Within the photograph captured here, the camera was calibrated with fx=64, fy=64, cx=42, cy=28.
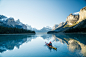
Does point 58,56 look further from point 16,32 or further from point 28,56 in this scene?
point 16,32

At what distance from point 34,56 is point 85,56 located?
1069 cm

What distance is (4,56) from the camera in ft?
46.9

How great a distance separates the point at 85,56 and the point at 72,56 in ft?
8.45

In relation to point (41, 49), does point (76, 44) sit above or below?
above

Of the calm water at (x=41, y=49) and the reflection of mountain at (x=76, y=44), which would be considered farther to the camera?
the reflection of mountain at (x=76, y=44)

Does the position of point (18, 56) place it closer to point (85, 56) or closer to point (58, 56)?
point (58, 56)

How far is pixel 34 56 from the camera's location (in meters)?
14.2

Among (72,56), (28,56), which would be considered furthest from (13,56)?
(72,56)

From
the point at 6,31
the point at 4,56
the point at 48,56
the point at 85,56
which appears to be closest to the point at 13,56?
the point at 4,56


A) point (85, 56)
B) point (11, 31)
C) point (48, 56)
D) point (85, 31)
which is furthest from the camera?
point (11, 31)

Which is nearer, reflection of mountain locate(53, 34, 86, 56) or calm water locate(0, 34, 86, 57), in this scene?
calm water locate(0, 34, 86, 57)

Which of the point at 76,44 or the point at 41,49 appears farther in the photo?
the point at 76,44

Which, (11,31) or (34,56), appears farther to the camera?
(11,31)

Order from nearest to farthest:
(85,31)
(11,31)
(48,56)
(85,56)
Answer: (85,56) < (48,56) < (85,31) < (11,31)
